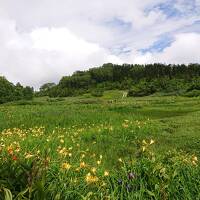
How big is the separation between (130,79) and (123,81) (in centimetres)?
198

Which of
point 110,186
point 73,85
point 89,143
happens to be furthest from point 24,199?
point 73,85

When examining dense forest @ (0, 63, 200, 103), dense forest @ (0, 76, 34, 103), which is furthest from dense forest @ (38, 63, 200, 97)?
dense forest @ (0, 76, 34, 103)

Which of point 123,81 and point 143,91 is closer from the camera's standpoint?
point 143,91

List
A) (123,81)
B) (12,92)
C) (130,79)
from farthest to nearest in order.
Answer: (123,81) < (130,79) < (12,92)

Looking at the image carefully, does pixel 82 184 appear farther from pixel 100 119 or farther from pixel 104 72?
pixel 104 72

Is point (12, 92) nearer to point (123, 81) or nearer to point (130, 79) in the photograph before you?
point (123, 81)

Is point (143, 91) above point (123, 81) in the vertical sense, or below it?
below

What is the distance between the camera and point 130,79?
5059 inches

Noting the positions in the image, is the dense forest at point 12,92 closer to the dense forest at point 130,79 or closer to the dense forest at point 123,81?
the dense forest at point 123,81

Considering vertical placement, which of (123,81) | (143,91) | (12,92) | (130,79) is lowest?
(143,91)

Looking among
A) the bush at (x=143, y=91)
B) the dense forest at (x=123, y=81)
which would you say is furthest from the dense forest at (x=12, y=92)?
the bush at (x=143, y=91)

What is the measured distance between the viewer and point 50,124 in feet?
74.4

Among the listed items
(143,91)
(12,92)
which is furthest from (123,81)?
(12,92)

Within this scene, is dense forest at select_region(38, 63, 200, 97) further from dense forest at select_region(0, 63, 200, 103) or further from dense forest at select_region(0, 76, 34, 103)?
dense forest at select_region(0, 76, 34, 103)
